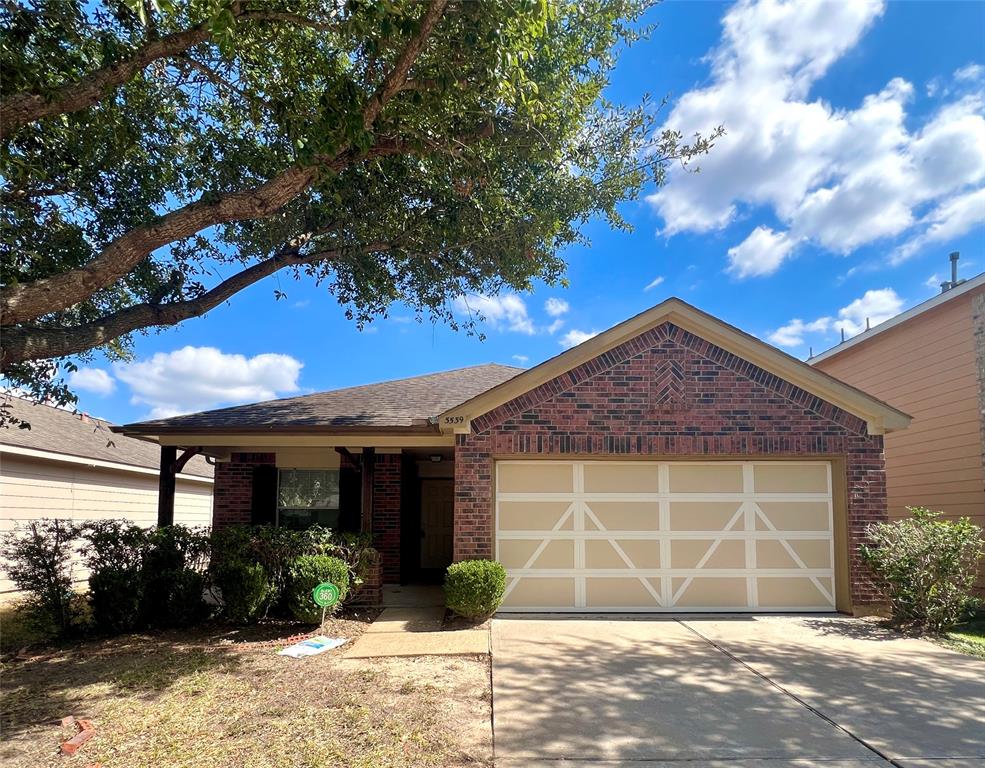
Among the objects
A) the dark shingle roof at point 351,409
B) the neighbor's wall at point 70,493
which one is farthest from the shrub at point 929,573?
the neighbor's wall at point 70,493

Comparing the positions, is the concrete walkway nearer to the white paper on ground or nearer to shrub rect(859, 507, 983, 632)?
the white paper on ground

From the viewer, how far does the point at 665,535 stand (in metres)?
9.43

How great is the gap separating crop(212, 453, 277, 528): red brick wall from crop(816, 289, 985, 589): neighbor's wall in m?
12.1

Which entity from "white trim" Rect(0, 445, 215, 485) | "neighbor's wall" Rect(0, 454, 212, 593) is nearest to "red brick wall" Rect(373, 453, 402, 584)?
"neighbor's wall" Rect(0, 454, 212, 593)

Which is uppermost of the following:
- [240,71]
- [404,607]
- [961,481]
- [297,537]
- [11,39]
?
[240,71]

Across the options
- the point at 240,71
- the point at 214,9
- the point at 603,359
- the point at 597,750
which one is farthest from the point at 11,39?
the point at 597,750

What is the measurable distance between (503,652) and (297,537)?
11.1 feet

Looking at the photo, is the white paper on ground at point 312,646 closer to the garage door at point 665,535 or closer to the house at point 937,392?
the garage door at point 665,535

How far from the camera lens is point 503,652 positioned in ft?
23.1

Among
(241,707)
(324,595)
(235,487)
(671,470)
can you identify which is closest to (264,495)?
(235,487)

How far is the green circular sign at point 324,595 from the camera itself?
796 cm

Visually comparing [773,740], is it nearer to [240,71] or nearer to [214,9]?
[214,9]

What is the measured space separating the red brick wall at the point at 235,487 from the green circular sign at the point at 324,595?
4316mm

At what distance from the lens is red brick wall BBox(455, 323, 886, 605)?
9.27m
